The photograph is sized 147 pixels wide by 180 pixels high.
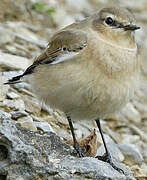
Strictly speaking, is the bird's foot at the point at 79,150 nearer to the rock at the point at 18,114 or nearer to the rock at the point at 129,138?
the rock at the point at 18,114

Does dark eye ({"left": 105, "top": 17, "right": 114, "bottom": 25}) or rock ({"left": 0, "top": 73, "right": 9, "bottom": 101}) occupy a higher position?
dark eye ({"left": 105, "top": 17, "right": 114, "bottom": 25})

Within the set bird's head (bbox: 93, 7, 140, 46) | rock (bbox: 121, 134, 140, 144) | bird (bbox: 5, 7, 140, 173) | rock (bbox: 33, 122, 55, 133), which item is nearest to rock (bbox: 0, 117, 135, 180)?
bird (bbox: 5, 7, 140, 173)

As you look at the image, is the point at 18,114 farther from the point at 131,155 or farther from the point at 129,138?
the point at 129,138

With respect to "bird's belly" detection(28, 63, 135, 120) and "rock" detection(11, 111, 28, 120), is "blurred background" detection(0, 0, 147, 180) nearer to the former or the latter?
"rock" detection(11, 111, 28, 120)

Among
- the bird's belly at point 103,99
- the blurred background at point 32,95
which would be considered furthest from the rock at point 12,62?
the bird's belly at point 103,99

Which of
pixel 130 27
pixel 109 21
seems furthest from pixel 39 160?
→ pixel 109 21

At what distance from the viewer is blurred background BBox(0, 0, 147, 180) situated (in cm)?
712

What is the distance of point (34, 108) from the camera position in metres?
7.43

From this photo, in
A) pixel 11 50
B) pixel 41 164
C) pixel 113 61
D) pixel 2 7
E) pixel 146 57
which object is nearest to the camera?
pixel 41 164

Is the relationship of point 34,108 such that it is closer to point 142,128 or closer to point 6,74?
point 6,74

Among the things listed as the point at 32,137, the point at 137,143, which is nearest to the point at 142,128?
the point at 137,143

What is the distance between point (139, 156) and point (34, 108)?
5.69ft

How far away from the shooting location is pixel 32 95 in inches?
307

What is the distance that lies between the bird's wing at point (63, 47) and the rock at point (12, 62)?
1.54 meters
